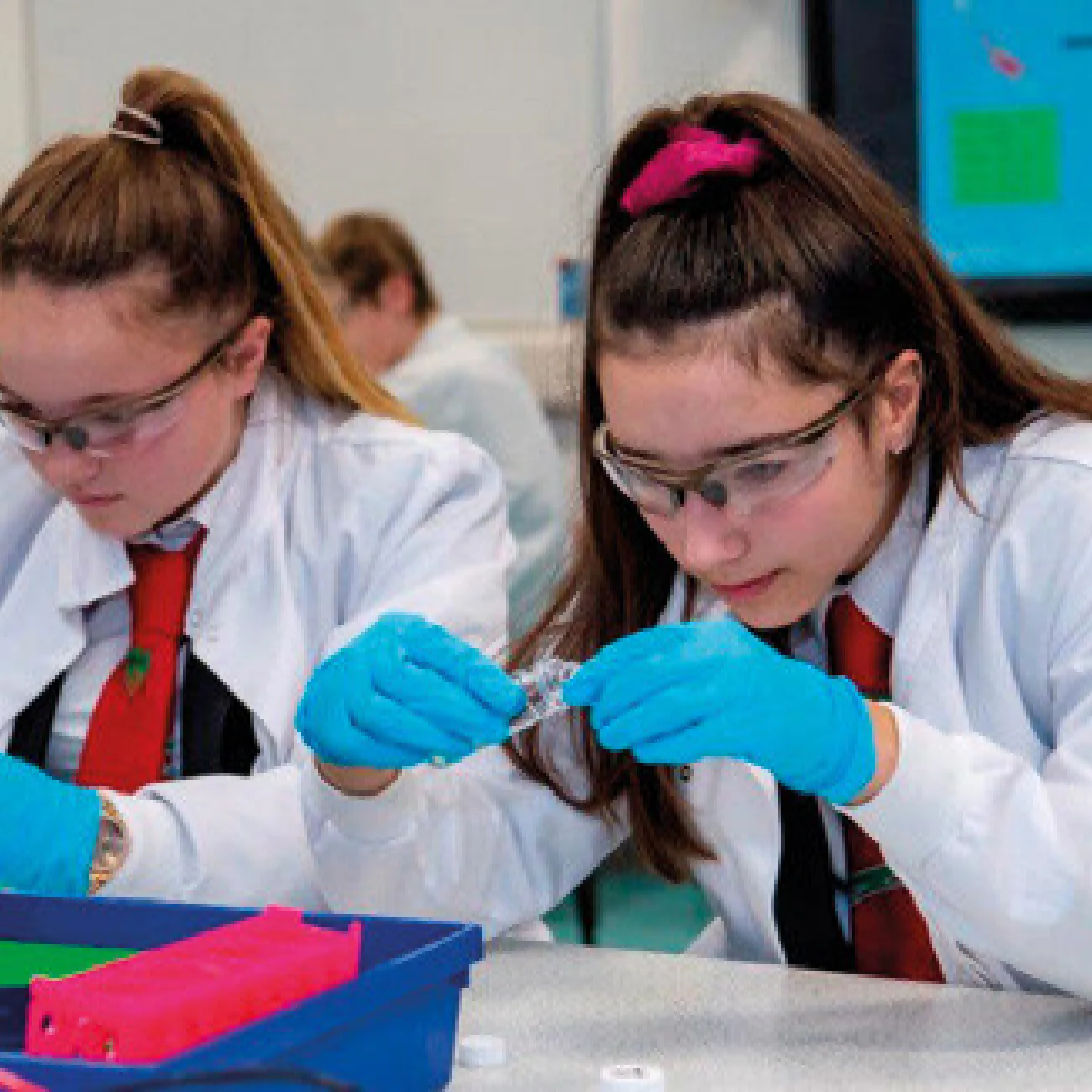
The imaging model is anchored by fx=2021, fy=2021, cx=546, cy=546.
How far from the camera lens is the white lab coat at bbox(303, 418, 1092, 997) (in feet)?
4.88

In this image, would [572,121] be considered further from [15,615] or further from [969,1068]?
[969,1068]

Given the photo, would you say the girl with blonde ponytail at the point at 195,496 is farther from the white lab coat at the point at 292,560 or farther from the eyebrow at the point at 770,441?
the eyebrow at the point at 770,441

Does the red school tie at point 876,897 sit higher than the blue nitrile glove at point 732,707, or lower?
lower

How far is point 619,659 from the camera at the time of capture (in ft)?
4.91

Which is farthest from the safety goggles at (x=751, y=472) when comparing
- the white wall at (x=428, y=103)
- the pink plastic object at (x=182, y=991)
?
the white wall at (x=428, y=103)

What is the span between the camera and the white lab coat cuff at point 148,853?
182 cm

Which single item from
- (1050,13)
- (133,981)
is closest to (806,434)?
(133,981)

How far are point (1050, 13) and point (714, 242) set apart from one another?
246 centimetres

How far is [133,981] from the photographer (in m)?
1.22

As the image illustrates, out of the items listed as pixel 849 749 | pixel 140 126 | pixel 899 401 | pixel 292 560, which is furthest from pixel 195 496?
pixel 849 749

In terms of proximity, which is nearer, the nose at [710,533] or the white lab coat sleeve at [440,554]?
the nose at [710,533]

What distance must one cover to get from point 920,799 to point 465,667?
0.37 m

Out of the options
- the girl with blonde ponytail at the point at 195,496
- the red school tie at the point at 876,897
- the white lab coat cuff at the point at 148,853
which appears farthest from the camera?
the girl with blonde ponytail at the point at 195,496

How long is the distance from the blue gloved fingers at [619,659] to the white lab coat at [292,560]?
521 mm
